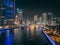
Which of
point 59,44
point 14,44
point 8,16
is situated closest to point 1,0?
point 8,16

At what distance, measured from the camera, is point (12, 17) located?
9412cm

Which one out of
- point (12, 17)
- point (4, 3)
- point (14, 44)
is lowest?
point (14, 44)

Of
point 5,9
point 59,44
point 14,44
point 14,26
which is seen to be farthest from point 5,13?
point 59,44

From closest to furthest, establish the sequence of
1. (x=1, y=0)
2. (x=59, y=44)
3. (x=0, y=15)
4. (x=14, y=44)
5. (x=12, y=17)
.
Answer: (x=59, y=44), (x=14, y=44), (x=0, y=15), (x=1, y=0), (x=12, y=17)

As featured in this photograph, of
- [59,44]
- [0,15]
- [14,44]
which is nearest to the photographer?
[59,44]

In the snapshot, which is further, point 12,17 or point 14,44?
point 12,17

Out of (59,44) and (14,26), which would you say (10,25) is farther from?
(59,44)

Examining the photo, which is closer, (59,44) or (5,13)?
(59,44)

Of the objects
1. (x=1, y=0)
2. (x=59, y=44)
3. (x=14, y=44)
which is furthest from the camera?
(x=1, y=0)

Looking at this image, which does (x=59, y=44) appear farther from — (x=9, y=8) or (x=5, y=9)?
(x=9, y=8)

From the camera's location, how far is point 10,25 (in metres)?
88.1

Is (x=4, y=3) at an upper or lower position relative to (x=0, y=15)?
upper

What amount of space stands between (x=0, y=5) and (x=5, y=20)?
710cm

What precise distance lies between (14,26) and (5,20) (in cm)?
738
